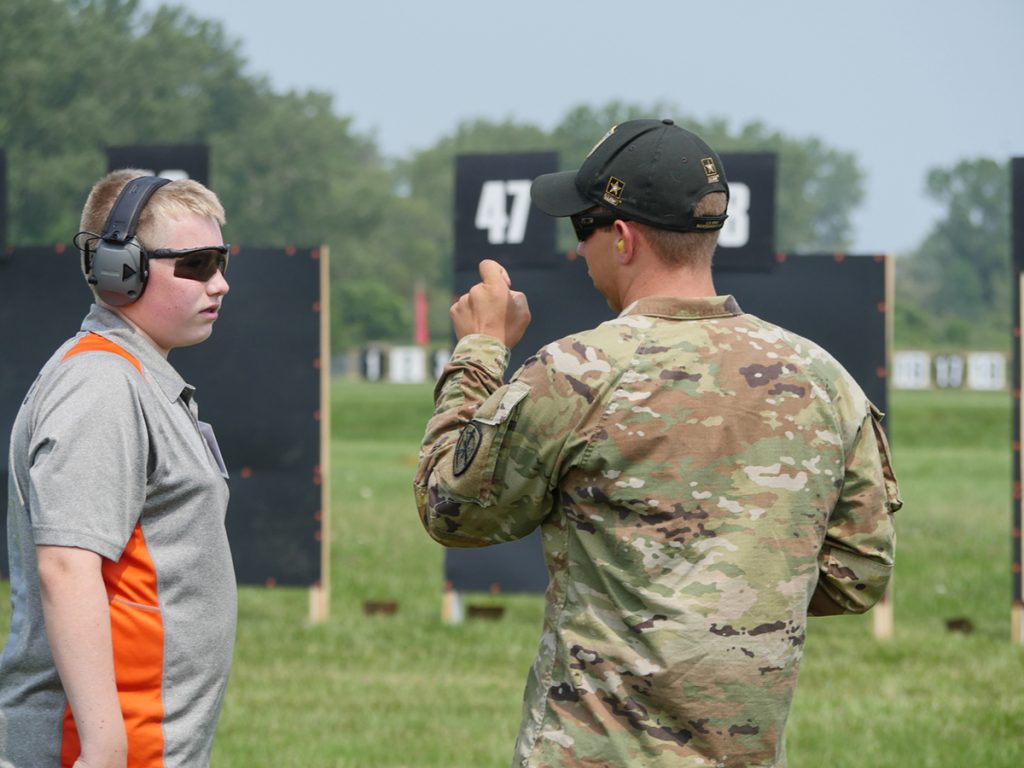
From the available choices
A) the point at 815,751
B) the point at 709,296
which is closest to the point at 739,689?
the point at 709,296

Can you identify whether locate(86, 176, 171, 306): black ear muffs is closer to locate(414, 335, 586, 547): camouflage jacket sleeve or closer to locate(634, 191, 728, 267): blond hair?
locate(414, 335, 586, 547): camouflage jacket sleeve

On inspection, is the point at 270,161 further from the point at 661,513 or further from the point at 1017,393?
the point at 661,513

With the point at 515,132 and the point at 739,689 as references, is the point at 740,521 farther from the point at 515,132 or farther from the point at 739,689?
the point at 515,132

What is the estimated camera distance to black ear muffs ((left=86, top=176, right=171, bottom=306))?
2641 mm

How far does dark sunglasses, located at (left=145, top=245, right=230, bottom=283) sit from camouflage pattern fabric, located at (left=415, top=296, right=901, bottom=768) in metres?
0.61

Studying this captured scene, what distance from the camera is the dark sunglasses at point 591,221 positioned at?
265cm

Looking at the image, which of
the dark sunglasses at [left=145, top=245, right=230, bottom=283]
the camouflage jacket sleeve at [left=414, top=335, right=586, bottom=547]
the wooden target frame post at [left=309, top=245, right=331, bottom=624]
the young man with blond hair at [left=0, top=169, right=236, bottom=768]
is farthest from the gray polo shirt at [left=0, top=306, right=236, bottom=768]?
the wooden target frame post at [left=309, top=245, right=331, bottom=624]

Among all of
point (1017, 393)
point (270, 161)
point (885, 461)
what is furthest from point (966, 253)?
point (885, 461)

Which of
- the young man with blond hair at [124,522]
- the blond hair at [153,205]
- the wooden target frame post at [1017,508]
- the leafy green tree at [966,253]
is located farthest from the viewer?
the leafy green tree at [966,253]

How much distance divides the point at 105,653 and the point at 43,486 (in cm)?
30

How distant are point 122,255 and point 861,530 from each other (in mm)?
1438

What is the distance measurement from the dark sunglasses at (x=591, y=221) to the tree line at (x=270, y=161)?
141ft


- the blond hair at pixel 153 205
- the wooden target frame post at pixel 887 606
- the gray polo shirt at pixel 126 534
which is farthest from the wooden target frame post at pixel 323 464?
the gray polo shirt at pixel 126 534

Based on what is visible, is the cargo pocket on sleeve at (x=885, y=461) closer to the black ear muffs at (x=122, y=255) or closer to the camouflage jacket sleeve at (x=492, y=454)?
the camouflage jacket sleeve at (x=492, y=454)
